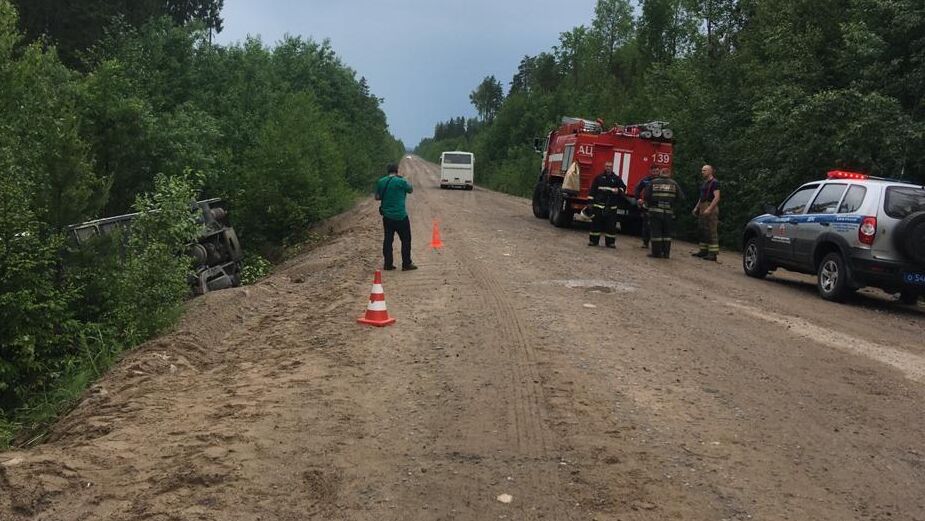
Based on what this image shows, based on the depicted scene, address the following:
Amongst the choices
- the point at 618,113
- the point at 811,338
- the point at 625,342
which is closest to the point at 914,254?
the point at 811,338

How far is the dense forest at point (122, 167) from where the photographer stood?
26.3ft

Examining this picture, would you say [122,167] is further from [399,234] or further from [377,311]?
[377,311]

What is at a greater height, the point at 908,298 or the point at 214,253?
the point at 908,298

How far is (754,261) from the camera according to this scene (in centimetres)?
1315

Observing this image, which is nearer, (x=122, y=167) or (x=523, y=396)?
(x=523, y=396)

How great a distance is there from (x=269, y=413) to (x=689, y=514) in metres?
3.04

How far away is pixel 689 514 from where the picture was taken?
379 cm

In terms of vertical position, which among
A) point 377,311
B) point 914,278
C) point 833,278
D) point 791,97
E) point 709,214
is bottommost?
point 377,311

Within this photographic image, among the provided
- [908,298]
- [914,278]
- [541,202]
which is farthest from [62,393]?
[541,202]

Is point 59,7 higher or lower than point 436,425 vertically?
higher

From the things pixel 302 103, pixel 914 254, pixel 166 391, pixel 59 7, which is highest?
pixel 59 7

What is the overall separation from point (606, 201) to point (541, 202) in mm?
9193

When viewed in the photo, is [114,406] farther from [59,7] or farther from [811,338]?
[59,7]

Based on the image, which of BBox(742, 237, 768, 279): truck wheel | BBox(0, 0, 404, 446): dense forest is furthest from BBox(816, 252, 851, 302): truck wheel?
BBox(0, 0, 404, 446): dense forest
